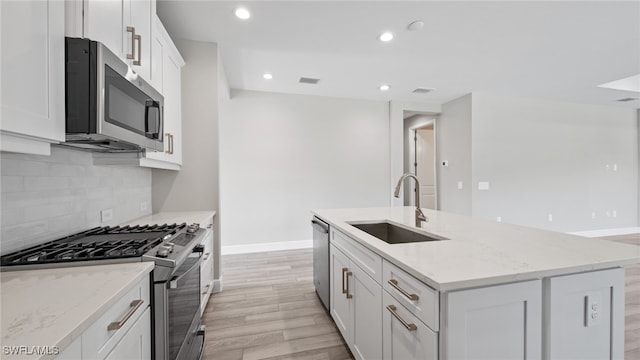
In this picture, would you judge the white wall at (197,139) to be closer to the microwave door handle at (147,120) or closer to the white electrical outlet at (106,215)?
the white electrical outlet at (106,215)

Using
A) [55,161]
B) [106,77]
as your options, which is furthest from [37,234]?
[106,77]

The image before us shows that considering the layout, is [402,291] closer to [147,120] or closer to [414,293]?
[414,293]

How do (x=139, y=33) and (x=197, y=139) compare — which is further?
(x=197, y=139)

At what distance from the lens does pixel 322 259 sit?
7.66 feet

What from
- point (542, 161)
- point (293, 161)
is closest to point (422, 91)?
point (293, 161)

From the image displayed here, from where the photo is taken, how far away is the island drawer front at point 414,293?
88cm

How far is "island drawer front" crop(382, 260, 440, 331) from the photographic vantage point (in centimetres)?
88

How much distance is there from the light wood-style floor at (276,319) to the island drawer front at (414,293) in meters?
0.97

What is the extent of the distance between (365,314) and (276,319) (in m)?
1.11

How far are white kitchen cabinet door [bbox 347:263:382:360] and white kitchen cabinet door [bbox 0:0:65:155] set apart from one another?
5.04ft

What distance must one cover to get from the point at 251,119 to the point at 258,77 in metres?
0.80

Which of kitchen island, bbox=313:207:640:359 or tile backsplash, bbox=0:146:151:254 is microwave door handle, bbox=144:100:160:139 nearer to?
tile backsplash, bbox=0:146:151:254

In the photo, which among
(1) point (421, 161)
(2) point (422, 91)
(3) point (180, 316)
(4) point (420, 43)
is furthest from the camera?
(1) point (421, 161)

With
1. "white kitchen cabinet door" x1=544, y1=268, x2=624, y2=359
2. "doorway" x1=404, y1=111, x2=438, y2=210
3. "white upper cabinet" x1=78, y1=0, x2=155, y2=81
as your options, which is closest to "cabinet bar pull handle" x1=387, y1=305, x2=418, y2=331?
"white kitchen cabinet door" x1=544, y1=268, x2=624, y2=359
